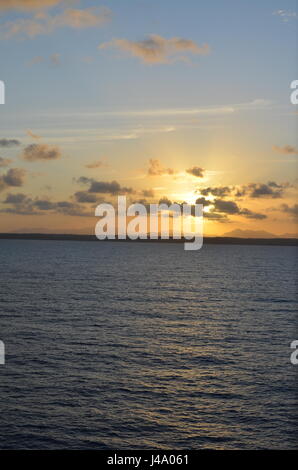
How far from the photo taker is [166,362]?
177 feet

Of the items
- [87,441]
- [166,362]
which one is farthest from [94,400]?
[166,362]

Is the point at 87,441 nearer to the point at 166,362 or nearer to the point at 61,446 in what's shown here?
the point at 61,446

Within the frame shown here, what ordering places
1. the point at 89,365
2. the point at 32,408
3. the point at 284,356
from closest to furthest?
the point at 32,408
the point at 89,365
the point at 284,356

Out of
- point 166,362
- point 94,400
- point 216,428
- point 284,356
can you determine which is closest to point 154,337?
point 166,362

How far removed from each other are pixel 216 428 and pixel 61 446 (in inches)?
479

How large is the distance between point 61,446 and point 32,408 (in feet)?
22.6

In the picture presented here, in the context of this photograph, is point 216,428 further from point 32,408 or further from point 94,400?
point 32,408

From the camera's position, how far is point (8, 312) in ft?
275

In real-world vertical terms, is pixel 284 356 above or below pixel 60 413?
above
